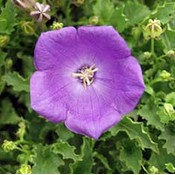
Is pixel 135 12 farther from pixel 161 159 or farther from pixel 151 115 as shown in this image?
pixel 161 159

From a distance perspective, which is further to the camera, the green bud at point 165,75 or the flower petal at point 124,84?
the green bud at point 165,75

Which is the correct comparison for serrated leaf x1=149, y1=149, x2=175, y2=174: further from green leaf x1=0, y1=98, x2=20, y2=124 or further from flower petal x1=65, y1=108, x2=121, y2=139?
green leaf x1=0, y1=98, x2=20, y2=124

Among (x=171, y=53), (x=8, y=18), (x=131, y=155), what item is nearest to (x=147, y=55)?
(x=171, y=53)

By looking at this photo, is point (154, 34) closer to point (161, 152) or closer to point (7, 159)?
point (161, 152)

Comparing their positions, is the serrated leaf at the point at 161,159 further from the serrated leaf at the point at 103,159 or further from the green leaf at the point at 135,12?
the green leaf at the point at 135,12

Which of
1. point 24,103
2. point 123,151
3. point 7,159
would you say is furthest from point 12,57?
point 123,151

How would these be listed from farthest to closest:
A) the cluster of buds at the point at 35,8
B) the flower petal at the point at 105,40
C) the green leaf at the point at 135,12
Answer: the green leaf at the point at 135,12
the cluster of buds at the point at 35,8
the flower petal at the point at 105,40

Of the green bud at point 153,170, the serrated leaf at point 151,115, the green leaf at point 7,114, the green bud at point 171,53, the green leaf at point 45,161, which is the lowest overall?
the green leaf at point 7,114

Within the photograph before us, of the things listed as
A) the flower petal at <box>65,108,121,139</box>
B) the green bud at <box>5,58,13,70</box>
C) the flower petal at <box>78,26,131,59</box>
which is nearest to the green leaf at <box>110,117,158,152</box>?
the flower petal at <box>65,108,121,139</box>

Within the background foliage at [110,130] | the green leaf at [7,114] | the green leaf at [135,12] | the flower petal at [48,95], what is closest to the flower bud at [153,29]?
the background foliage at [110,130]
